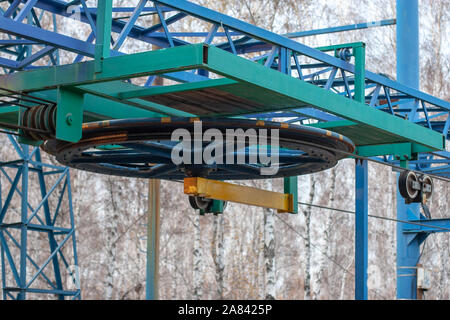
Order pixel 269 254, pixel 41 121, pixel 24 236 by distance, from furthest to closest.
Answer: pixel 269 254, pixel 24 236, pixel 41 121

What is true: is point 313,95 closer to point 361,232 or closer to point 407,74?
point 361,232

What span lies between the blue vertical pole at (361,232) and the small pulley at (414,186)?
2.68 ft

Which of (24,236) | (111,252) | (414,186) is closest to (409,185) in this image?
(414,186)

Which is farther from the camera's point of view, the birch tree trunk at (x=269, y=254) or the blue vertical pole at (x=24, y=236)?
the birch tree trunk at (x=269, y=254)

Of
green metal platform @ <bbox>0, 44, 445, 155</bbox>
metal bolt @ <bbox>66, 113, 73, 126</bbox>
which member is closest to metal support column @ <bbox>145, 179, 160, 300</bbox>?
green metal platform @ <bbox>0, 44, 445, 155</bbox>

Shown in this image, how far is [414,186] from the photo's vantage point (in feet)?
52.9

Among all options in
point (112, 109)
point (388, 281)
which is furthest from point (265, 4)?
point (112, 109)

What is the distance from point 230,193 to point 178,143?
3.49 feet

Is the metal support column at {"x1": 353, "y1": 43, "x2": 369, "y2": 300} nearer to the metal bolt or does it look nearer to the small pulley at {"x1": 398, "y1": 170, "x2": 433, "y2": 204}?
the small pulley at {"x1": 398, "y1": 170, "x2": 433, "y2": 204}

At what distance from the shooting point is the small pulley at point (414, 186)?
15.9 metres

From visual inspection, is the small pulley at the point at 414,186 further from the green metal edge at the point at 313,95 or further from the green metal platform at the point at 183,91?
the green metal platform at the point at 183,91

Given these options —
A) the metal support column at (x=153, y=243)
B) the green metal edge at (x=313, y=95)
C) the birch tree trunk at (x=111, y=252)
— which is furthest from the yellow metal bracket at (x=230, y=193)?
Result: the birch tree trunk at (x=111, y=252)

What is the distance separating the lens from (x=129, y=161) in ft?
47.9
